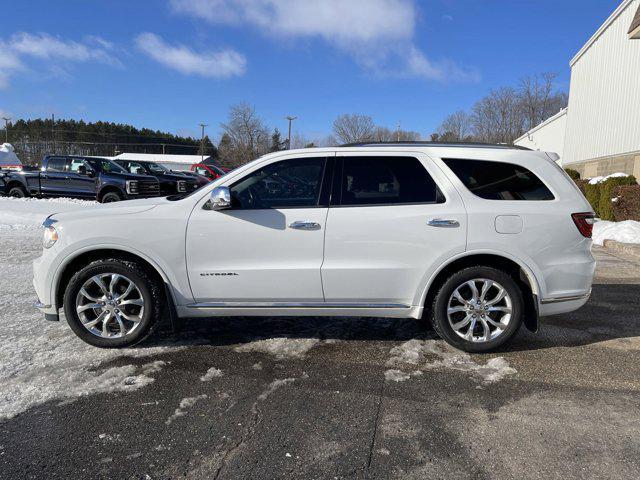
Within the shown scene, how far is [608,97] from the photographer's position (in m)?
19.7

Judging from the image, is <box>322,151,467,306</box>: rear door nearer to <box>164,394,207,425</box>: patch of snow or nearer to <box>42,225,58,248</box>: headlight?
<box>164,394,207,425</box>: patch of snow

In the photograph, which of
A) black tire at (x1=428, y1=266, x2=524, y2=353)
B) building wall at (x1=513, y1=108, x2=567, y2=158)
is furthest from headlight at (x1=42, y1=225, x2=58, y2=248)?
building wall at (x1=513, y1=108, x2=567, y2=158)

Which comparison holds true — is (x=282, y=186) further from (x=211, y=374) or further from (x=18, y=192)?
(x=18, y=192)

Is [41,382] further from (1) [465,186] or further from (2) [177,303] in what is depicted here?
(1) [465,186]

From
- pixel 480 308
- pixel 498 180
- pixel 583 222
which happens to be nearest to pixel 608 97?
pixel 583 222

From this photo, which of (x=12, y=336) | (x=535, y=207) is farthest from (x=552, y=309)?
(x=12, y=336)

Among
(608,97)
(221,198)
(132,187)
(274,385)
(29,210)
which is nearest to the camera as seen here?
(274,385)

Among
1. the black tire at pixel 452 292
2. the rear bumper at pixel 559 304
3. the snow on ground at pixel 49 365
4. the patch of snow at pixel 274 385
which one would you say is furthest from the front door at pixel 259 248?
the rear bumper at pixel 559 304

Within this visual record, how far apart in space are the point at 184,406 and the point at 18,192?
17.5 meters

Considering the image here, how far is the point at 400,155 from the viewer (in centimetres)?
397

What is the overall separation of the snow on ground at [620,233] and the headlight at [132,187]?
1243 cm

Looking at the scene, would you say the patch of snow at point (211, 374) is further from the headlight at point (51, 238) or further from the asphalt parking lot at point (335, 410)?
the headlight at point (51, 238)

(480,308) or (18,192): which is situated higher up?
(18,192)

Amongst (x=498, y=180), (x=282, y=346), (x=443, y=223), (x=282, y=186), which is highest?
(x=498, y=180)
